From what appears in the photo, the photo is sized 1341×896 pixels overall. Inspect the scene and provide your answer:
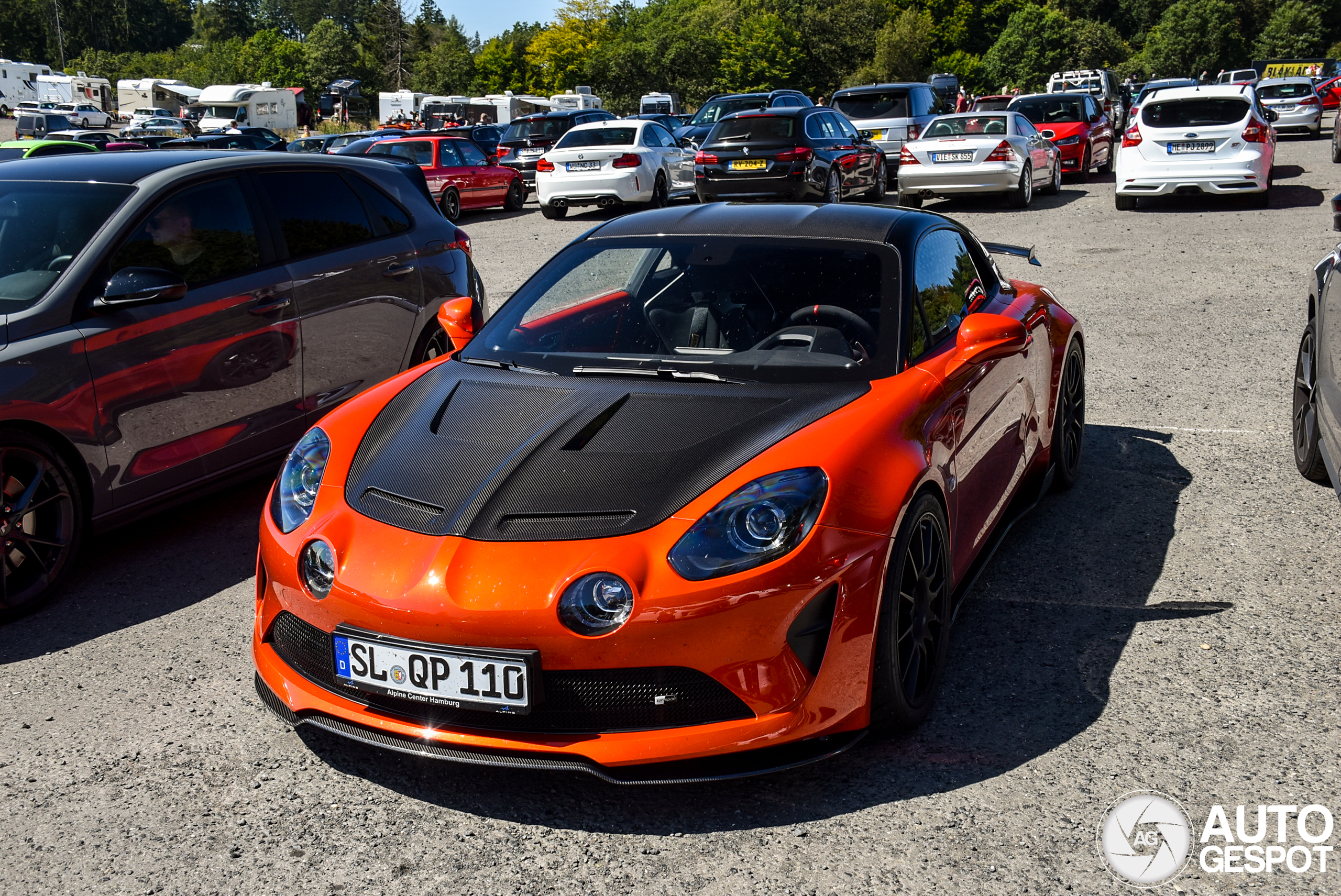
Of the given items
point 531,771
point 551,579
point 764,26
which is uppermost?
point 764,26

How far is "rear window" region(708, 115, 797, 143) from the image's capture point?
1747 cm

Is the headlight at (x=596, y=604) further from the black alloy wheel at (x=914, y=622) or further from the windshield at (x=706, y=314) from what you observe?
the windshield at (x=706, y=314)

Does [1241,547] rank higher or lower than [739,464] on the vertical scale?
lower

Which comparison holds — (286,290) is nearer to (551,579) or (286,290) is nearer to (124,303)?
(124,303)

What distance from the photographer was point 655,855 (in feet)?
9.26

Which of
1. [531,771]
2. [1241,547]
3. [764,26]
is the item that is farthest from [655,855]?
[764,26]

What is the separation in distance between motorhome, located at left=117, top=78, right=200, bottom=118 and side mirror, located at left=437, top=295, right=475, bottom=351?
7322 cm

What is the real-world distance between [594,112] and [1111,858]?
28.5m

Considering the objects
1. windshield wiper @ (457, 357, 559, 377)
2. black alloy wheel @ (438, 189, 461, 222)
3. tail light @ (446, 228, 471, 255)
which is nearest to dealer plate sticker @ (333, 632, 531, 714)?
windshield wiper @ (457, 357, 559, 377)

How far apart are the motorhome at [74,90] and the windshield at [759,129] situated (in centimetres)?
6528

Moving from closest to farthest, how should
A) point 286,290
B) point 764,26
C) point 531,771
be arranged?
point 531,771
point 286,290
point 764,26

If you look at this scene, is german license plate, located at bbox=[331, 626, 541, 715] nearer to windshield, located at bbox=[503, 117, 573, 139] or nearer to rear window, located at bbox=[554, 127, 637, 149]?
rear window, located at bbox=[554, 127, 637, 149]

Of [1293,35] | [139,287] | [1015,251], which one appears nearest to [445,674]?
[139,287]

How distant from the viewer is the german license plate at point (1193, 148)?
1584 cm
